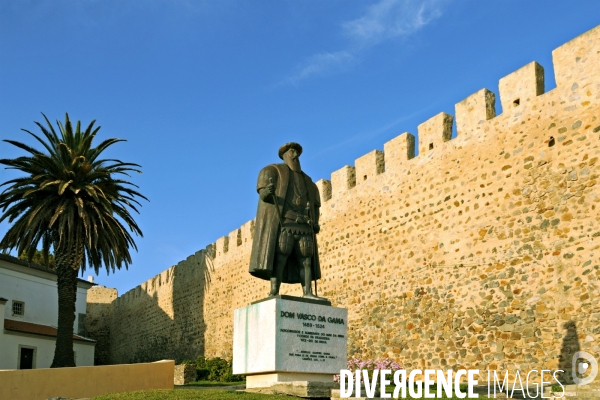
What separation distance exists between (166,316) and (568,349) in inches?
898

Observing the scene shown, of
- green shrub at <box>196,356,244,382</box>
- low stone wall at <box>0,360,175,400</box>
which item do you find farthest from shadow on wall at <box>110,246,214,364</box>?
low stone wall at <box>0,360,175,400</box>

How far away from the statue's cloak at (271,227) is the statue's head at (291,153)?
0.65 ft

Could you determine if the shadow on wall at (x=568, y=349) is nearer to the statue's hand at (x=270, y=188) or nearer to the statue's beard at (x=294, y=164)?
the statue's beard at (x=294, y=164)

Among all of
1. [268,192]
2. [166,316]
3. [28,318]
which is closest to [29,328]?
[28,318]

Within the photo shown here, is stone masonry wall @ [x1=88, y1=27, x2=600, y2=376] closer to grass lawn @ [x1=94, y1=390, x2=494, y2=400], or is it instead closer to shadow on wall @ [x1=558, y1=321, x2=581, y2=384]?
shadow on wall @ [x1=558, y1=321, x2=581, y2=384]

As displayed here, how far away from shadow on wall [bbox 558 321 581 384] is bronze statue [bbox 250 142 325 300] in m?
5.06

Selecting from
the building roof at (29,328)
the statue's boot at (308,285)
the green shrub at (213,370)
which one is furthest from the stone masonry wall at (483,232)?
the building roof at (29,328)

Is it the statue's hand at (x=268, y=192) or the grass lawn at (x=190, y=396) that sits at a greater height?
the statue's hand at (x=268, y=192)

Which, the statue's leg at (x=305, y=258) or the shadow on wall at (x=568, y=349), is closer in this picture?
the statue's leg at (x=305, y=258)

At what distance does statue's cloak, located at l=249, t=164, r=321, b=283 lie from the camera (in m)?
9.99

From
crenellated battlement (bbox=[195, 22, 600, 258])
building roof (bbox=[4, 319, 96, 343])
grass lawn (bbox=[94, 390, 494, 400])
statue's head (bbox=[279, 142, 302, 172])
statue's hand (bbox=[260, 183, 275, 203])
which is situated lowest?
grass lawn (bbox=[94, 390, 494, 400])

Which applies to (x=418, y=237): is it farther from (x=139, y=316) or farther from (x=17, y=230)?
(x=139, y=316)

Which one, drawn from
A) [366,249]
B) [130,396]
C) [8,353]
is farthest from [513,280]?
[8,353]

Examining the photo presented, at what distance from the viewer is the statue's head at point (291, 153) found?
10.7 metres
